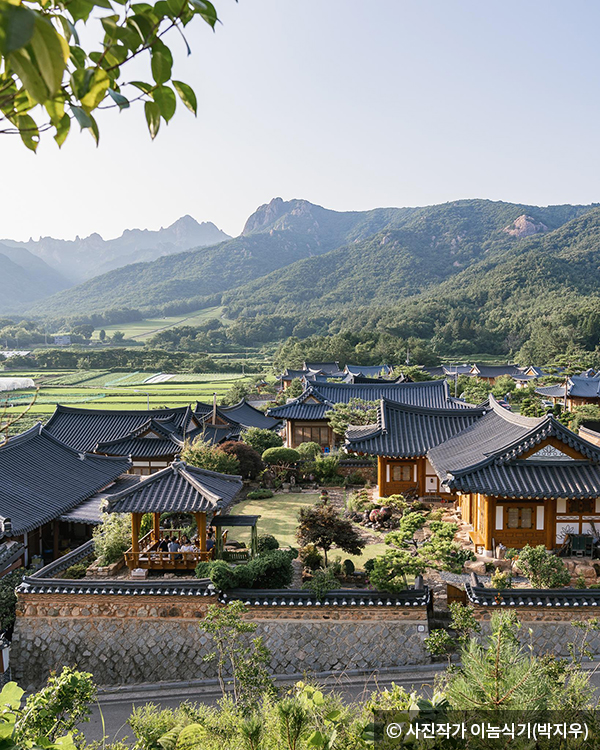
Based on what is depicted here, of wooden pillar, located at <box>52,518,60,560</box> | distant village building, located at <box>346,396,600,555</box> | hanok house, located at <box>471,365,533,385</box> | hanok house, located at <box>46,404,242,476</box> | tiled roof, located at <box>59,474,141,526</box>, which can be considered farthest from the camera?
hanok house, located at <box>471,365,533,385</box>

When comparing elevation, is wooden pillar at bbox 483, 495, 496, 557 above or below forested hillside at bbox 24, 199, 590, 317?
below

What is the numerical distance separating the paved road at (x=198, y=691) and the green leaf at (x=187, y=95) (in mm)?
11235

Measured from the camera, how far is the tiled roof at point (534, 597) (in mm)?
11688

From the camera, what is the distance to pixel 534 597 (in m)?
11.8

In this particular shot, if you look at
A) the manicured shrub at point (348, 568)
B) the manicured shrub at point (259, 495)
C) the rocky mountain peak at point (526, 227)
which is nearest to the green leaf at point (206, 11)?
the manicured shrub at point (348, 568)

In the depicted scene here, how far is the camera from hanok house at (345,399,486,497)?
2011 centimetres

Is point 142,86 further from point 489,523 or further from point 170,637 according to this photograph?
point 489,523

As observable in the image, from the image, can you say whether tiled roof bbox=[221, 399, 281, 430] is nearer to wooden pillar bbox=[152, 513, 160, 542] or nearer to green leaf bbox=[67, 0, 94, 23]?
wooden pillar bbox=[152, 513, 160, 542]

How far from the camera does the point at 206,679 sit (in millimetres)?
11617

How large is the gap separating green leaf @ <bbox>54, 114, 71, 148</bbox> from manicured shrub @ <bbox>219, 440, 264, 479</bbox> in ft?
75.5

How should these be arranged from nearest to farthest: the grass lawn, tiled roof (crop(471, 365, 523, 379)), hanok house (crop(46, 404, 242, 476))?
1. the grass lawn
2. hanok house (crop(46, 404, 242, 476))
3. tiled roof (crop(471, 365, 523, 379))

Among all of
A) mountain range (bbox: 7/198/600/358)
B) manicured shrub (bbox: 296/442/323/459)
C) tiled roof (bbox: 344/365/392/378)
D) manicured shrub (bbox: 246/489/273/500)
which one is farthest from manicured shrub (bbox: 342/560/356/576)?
mountain range (bbox: 7/198/600/358)

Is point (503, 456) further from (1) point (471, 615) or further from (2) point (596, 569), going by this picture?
(1) point (471, 615)

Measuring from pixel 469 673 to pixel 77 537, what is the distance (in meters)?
15.6
